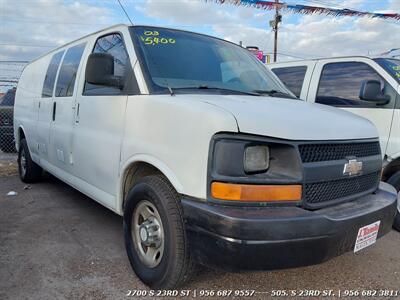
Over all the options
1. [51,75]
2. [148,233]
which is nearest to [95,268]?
[148,233]

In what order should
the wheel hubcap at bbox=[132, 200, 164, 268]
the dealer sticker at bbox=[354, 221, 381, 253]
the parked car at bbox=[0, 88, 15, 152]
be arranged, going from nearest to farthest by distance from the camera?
the dealer sticker at bbox=[354, 221, 381, 253] < the wheel hubcap at bbox=[132, 200, 164, 268] < the parked car at bbox=[0, 88, 15, 152]

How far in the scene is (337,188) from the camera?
8.45 feet

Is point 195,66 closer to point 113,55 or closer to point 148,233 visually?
point 113,55

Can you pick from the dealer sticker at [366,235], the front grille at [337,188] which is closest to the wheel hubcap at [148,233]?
the front grille at [337,188]

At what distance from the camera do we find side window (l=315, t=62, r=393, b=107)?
4.61 metres

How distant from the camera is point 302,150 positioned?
2.37 m

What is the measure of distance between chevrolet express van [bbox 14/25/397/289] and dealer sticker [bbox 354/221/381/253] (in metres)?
0.01

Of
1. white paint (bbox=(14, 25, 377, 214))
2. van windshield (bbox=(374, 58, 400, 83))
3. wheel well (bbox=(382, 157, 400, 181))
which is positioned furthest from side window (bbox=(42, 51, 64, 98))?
wheel well (bbox=(382, 157, 400, 181))

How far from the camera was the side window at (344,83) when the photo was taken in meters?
4.61

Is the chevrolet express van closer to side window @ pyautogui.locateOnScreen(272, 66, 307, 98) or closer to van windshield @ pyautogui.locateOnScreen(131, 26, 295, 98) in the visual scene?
van windshield @ pyautogui.locateOnScreen(131, 26, 295, 98)

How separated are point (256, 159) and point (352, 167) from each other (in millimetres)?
775

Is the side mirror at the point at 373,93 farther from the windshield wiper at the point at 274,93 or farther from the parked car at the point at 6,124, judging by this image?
the parked car at the point at 6,124

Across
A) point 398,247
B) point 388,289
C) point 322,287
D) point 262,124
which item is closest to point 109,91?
point 262,124

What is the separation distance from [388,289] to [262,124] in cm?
174
